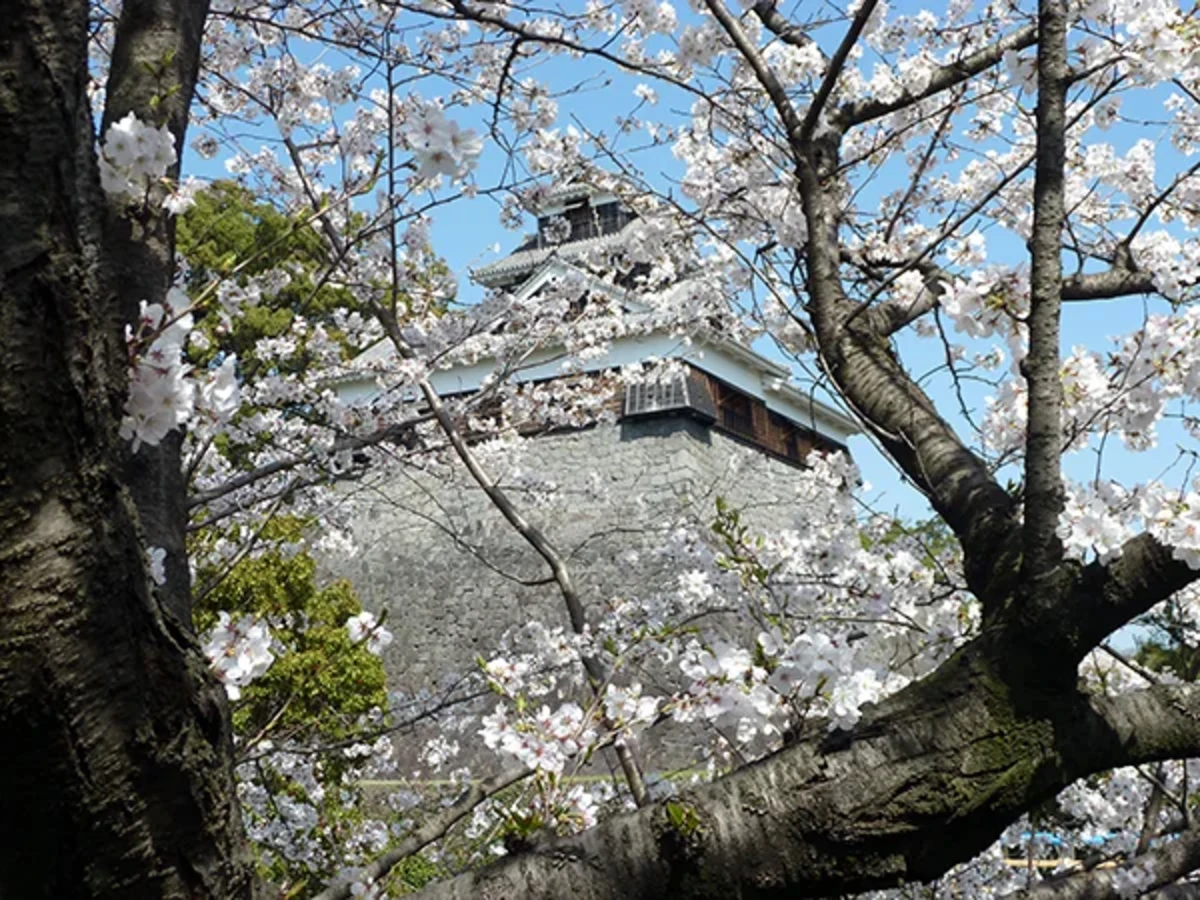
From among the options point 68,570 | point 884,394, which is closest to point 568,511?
point 884,394

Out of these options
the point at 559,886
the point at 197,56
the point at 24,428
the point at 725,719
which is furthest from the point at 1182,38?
the point at 24,428

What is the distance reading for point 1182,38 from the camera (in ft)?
8.71

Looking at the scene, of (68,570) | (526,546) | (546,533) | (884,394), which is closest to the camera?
(68,570)

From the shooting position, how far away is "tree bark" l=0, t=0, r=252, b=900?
0.89 meters

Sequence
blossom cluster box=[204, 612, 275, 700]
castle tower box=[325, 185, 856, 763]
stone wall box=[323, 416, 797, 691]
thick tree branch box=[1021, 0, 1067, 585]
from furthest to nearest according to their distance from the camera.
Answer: stone wall box=[323, 416, 797, 691] → castle tower box=[325, 185, 856, 763] → thick tree branch box=[1021, 0, 1067, 585] → blossom cluster box=[204, 612, 275, 700]

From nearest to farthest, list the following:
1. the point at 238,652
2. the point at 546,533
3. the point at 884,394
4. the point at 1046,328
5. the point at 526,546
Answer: the point at 238,652 < the point at 1046,328 < the point at 884,394 < the point at 546,533 < the point at 526,546

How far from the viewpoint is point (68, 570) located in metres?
0.91

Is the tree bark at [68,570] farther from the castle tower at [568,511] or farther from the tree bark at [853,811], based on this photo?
the castle tower at [568,511]

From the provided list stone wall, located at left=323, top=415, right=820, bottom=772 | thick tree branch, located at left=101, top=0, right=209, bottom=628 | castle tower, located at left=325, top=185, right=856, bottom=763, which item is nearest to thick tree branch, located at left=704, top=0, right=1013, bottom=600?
thick tree branch, located at left=101, top=0, right=209, bottom=628

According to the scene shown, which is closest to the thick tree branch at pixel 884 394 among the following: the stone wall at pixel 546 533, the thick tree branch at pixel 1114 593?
the thick tree branch at pixel 1114 593

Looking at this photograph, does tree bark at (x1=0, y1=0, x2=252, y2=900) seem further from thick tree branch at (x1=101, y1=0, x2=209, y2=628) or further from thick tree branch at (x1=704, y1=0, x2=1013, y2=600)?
thick tree branch at (x1=704, y1=0, x2=1013, y2=600)

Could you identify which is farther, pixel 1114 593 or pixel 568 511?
pixel 568 511

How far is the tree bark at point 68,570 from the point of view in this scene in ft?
2.93

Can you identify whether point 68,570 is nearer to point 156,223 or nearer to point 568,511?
point 156,223
